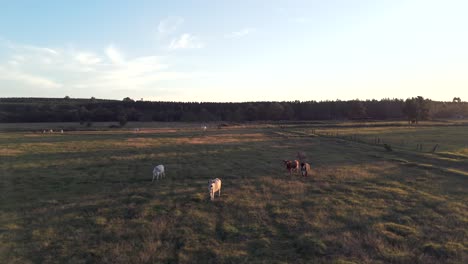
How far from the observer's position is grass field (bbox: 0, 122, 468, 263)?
404 inches

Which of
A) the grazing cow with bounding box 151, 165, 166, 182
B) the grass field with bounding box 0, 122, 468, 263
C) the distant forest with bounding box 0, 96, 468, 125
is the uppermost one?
the distant forest with bounding box 0, 96, 468, 125

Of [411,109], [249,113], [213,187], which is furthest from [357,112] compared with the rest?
[213,187]

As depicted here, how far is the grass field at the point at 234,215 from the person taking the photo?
10.3 m

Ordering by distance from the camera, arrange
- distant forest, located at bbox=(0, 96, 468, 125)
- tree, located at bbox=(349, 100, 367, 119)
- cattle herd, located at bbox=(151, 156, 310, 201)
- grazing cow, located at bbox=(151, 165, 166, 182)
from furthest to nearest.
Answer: tree, located at bbox=(349, 100, 367, 119)
distant forest, located at bbox=(0, 96, 468, 125)
grazing cow, located at bbox=(151, 165, 166, 182)
cattle herd, located at bbox=(151, 156, 310, 201)

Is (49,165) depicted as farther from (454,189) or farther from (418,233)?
(454,189)

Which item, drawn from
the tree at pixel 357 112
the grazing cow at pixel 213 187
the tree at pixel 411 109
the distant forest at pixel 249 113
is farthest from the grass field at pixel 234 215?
the tree at pixel 357 112

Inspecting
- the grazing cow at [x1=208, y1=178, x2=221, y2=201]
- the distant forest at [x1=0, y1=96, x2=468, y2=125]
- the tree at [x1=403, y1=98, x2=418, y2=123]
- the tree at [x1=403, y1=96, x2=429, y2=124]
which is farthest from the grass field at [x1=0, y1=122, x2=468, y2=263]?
the distant forest at [x1=0, y1=96, x2=468, y2=125]

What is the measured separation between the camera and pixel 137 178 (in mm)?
21438

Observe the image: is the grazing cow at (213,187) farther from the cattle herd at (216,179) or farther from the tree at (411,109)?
the tree at (411,109)

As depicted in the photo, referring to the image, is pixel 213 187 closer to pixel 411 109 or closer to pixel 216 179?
pixel 216 179

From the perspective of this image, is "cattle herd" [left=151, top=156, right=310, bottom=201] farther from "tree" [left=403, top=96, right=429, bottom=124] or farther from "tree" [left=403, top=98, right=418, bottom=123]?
"tree" [left=403, top=96, right=429, bottom=124]

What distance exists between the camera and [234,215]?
13.8 meters

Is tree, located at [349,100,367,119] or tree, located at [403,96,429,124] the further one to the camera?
tree, located at [349,100,367,119]

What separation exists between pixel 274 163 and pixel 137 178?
1212 cm
